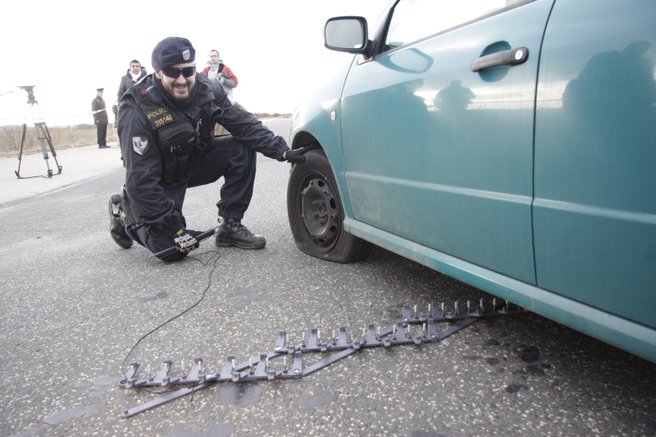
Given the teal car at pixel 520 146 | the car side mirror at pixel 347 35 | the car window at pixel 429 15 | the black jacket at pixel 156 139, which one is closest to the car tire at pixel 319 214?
the black jacket at pixel 156 139

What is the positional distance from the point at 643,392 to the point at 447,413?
0.62 meters

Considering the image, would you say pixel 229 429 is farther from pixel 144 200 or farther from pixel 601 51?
pixel 144 200

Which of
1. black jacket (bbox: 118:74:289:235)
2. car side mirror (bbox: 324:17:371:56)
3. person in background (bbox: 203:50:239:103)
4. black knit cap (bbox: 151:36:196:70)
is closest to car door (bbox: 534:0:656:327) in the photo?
car side mirror (bbox: 324:17:371:56)

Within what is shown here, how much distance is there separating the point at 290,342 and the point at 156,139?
5.72ft

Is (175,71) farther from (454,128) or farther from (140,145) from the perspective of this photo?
(454,128)

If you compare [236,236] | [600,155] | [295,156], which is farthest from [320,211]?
[600,155]

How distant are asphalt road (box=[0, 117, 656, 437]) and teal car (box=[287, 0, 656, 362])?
0.31m

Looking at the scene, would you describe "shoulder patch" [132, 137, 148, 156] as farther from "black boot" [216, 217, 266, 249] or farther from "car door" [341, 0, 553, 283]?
"car door" [341, 0, 553, 283]

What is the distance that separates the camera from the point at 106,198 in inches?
233

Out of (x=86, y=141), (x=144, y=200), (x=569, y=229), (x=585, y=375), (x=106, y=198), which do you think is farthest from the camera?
(x=86, y=141)

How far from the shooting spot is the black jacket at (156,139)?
2887mm

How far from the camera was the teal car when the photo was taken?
3.62 ft

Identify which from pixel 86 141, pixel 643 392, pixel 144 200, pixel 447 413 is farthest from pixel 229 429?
pixel 86 141

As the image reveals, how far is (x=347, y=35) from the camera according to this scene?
2.12 m
